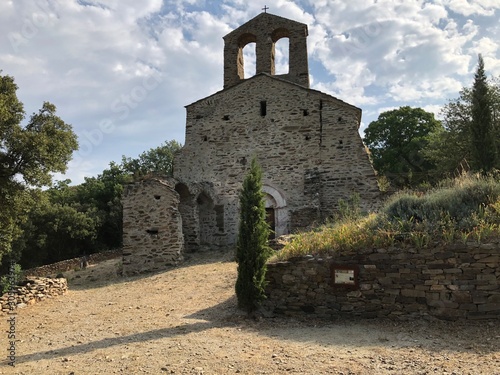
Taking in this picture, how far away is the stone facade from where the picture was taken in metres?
15.1

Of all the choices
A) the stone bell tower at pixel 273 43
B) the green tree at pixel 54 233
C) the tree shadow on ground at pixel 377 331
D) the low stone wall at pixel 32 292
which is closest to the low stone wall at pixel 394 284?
the tree shadow on ground at pixel 377 331

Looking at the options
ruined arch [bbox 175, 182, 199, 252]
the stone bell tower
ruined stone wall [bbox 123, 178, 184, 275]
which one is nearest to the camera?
ruined stone wall [bbox 123, 178, 184, 275]

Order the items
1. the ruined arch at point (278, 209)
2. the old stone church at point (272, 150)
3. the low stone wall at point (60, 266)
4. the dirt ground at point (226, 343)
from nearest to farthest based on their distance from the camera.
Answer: the dirt ground at point (226, 343) < the old stone church at point (272, 150) < the ruined arch at point (278, 209) < the low stone wall at point (60, 266)

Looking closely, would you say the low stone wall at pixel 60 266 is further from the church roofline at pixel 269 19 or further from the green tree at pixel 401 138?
the green tree at pixel 401 138

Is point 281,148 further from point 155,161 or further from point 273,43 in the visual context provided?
point 155,161

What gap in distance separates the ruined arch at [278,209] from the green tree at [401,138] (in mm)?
19082

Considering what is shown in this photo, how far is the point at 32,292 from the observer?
9.58 meters

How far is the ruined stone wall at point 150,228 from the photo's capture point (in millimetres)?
12898

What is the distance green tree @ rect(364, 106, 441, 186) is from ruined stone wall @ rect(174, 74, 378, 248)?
17.9 meters

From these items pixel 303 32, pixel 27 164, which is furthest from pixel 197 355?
pixel 303 32

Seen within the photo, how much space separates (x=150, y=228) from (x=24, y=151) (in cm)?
→ 456

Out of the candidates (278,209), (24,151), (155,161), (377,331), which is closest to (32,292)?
(24,151)

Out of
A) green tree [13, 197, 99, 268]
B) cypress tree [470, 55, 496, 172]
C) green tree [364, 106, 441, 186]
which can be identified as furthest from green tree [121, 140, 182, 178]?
cypress tree [470, 55, 496, 172]

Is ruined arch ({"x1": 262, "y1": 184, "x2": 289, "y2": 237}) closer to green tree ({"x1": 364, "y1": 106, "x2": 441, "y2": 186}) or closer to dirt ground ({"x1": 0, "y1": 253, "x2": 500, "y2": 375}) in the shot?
dirt ground ({"x1": 0, "y1": 253, "x2": 500, "y2": 375})
